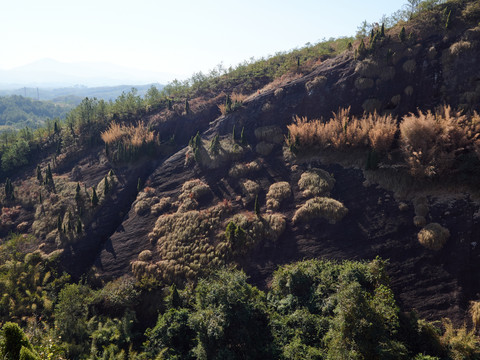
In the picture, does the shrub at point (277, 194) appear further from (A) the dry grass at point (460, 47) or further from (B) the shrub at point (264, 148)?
(A) the dry grass at point (460, 47)

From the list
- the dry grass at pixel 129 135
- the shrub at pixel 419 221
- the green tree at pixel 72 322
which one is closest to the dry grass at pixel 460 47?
the shrub at pixel 419 221

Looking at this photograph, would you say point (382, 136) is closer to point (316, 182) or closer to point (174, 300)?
point (316, 182)

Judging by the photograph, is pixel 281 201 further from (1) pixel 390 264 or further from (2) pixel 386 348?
(2) pixel 386 348

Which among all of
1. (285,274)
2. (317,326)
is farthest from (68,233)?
(317,326)

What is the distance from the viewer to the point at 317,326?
14148 mm

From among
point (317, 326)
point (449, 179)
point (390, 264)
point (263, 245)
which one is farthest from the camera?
point (263, 245)

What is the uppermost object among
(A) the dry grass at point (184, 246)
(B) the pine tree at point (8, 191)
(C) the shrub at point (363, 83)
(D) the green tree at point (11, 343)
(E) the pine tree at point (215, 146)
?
(C) the shrub at point (363, 83)

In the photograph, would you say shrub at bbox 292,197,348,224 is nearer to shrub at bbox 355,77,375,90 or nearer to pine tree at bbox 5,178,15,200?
shrub at bbox 355,77,375,90

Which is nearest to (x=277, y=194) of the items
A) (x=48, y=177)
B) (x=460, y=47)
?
(x=460, y=47)

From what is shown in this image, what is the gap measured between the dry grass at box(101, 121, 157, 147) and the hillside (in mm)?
305

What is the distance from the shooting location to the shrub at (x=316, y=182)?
24109 mm

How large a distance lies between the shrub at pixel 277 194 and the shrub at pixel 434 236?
11.2m

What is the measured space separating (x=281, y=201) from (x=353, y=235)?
7.30 meters

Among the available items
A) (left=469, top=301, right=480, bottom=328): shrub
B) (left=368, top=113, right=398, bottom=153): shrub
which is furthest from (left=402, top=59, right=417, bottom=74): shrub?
(left=469, top=301, right=480, bottom=328): shrub
